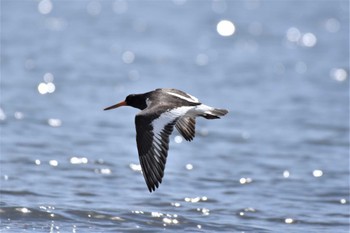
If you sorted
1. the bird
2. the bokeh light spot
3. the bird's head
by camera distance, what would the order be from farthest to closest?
the bokeh light spot
the bird's head
the bird

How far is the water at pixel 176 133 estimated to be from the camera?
1002 centimetres

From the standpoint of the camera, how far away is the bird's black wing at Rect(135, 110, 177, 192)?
27.5 ft

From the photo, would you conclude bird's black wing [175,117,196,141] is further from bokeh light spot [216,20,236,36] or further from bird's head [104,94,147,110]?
bokeh light spot [216,20,236,36]

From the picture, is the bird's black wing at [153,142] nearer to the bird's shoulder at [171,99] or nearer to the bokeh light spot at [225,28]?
the bird's shoulder at [171,99]

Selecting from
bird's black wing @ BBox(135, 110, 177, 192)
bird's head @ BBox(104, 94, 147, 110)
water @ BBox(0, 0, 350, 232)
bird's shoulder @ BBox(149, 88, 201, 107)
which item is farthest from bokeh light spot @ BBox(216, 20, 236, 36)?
bird's black wing @ BBox(135, 110, 177, 192)

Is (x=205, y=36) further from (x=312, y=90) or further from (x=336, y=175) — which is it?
(x=336, y=175)

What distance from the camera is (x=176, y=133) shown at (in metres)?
14.2

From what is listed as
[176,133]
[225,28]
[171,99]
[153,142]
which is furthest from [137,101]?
[225,28]

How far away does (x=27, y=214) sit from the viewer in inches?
367

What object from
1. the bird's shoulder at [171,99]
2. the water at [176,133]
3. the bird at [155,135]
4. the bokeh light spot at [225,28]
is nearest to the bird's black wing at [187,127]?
the bird's shoulder at [171,99]

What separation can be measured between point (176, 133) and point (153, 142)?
575 centimetres

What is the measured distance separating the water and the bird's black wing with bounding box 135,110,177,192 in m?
1.04

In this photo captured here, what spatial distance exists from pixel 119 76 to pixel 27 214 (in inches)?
397

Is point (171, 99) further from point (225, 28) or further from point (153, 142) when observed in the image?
point (225, 28)
